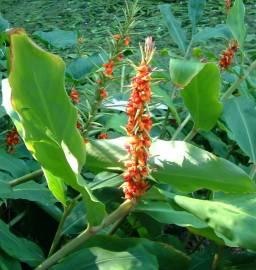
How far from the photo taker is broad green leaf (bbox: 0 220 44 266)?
1.34 meters

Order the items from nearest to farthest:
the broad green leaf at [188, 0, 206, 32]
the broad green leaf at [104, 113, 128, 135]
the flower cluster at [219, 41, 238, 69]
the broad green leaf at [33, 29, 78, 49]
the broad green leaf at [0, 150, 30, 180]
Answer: the broad green leaf at [0, 150, 30, 180] < the broad green leaf at [104, 113, 128, 135] < the flower cluster at [219, 41, 238, 69] < the broad green leaf at [188, 0, 206, 32] < the broad green leaf at [33, 29, 78, 49]

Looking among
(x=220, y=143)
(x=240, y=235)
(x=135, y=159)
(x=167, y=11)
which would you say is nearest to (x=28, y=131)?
(x=135, y=159)

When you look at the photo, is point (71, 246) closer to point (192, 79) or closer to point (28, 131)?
point (28, 131)

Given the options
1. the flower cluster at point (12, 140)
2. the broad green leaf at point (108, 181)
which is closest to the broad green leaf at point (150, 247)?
the broad green leaf at point (108, 181)

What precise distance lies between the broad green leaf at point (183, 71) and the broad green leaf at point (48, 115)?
32 centimetres

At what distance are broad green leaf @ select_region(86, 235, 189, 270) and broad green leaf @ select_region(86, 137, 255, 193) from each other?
0.16m

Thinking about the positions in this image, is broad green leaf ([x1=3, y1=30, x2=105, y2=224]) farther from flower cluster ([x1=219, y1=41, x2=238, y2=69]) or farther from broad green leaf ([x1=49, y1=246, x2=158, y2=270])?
flower cluster ([x1=219, y1=41, x2=238, y2=69])

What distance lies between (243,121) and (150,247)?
0.48 metres

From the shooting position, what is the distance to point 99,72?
1460mm

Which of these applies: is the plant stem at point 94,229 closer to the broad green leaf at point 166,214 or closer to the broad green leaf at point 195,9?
the broad green leaf at point 166,214

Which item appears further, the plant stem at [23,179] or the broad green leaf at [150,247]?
the plant stem at [23,179]

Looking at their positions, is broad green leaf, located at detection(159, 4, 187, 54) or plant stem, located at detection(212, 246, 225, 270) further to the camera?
broad green leaf, located at detection(159, 4, 187, 54)

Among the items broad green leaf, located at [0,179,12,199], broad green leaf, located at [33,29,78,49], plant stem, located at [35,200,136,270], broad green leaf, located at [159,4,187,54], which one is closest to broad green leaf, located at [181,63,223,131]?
plant stem, located at [35,200,136,270]

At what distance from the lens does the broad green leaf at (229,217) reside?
42.7 inches
